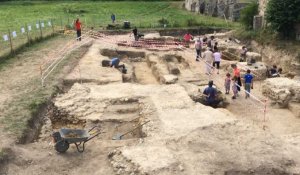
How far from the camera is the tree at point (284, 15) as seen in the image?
26.3 metres

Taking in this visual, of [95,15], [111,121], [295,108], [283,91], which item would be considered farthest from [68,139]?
[95,15]

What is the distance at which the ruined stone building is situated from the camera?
1727 inches

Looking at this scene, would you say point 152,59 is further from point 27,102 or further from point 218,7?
point 218,7

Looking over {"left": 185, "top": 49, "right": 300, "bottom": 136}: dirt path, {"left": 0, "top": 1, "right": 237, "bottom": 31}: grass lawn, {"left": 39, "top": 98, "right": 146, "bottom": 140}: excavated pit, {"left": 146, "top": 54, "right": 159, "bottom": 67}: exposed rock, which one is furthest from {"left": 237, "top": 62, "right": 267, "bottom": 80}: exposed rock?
{"left": 0, "top": 1, "right": 237, "bottom": 31}: grass lawn

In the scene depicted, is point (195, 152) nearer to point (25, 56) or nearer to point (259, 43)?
point (25, 56)

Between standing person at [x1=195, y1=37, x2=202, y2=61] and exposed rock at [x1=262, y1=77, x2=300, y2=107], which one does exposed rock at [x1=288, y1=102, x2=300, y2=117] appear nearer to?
exposed rock at [x1=262, y1=77, x2=300, y2=107]

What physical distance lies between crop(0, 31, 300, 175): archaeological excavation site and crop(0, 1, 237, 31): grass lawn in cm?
1617

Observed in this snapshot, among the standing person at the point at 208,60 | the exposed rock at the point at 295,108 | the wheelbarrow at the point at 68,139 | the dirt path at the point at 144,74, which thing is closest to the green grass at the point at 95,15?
the dirt path at the point at 144,74

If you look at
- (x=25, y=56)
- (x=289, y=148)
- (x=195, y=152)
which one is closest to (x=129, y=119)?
(x=195, y=152)

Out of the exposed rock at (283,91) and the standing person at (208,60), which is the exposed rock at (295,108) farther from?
the standing person at (208,60)

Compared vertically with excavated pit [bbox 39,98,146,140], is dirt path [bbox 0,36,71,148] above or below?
above

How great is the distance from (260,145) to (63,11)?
4109 cm

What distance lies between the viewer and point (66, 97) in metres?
17.3

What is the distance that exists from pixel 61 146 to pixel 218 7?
123 feet
